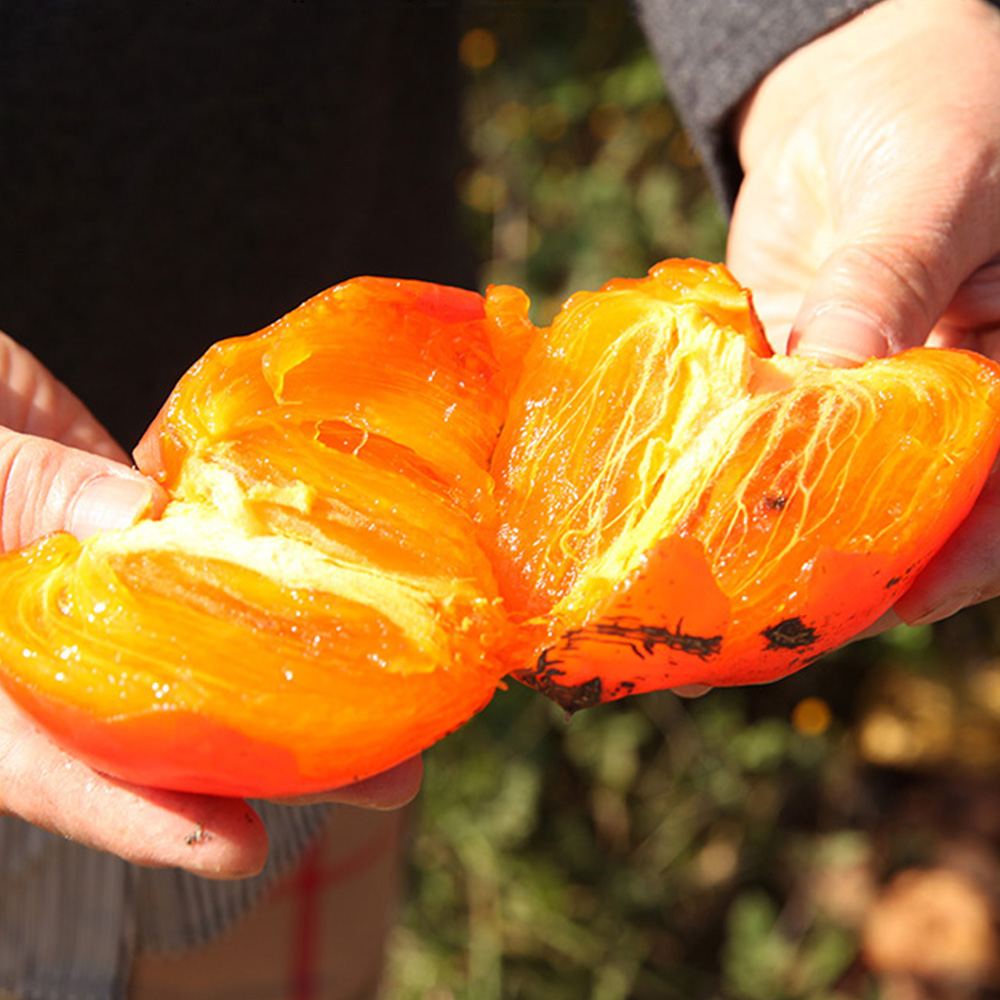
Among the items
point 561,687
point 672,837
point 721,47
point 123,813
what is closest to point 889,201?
point 721,47

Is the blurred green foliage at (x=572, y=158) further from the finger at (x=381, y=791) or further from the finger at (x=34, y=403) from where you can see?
the finger at (x=381, y=791)

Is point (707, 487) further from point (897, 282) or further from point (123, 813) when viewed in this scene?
point (123, 813)

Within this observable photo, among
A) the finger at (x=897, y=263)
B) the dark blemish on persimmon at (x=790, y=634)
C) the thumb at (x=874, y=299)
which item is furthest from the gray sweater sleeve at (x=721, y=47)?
the dark blemish on persimmon at (x=790, y=634)

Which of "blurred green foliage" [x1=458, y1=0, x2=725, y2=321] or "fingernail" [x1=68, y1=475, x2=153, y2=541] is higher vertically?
"fingernail" [x1=68, y1=475, x2=153, y2=541]

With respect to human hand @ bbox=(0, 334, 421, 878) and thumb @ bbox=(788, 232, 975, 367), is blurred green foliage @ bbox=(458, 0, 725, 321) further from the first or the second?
human hand @ bbox=(0, 334, 421, 878)

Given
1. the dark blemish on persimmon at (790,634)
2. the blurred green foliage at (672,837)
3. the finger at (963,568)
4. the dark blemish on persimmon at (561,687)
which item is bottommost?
→ the blurred green foliage at (672,837)

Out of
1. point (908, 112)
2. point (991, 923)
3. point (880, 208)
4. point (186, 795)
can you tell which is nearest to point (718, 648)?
point (186, 795)

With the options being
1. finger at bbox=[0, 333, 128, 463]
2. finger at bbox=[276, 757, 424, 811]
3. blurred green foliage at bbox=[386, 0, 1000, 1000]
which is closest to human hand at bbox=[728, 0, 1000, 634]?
finger at bbox=[276, 757, 424, 811]
